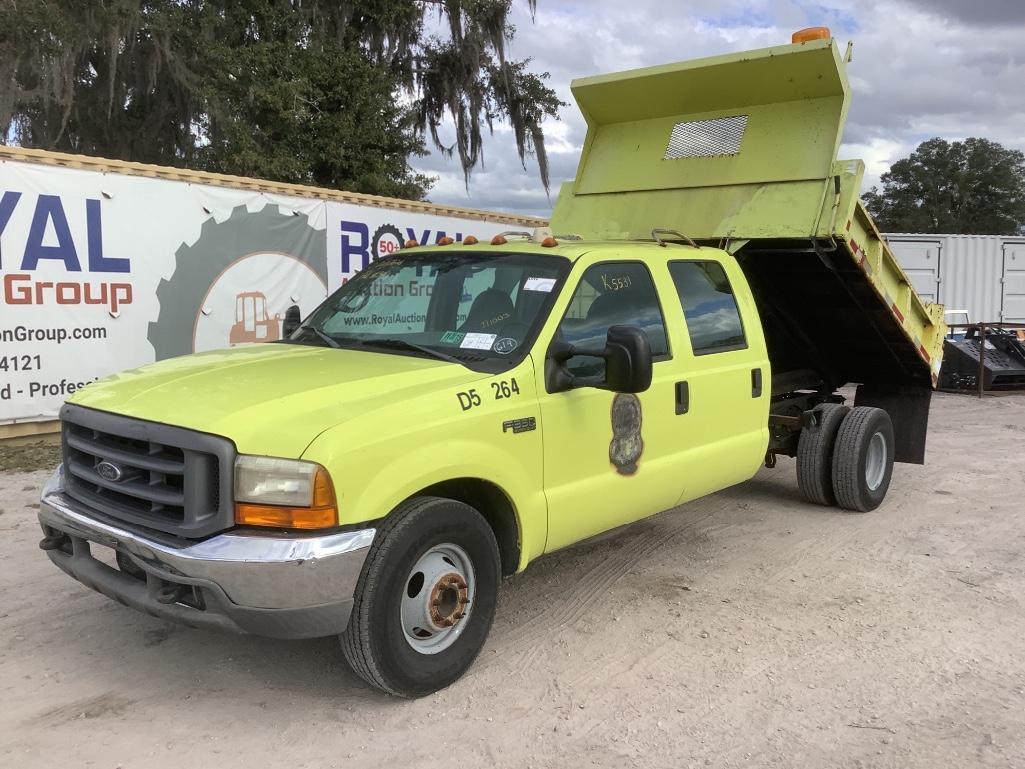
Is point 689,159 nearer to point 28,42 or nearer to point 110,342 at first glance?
point 110,342

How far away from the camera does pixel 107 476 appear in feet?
11.4

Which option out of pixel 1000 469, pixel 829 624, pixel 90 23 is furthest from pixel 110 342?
pixel 90 23

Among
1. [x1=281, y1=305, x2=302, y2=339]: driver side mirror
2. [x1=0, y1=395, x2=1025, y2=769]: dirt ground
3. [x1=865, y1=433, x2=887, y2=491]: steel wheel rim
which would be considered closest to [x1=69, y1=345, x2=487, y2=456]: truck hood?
[x1=281, y1=305, x2=302, y2=339]: driver side mirror

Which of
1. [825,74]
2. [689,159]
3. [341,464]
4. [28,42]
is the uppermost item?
[28,42]

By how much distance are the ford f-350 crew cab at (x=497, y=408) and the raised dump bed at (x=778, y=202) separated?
22 millimetres

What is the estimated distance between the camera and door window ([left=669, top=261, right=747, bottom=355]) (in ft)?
16.1

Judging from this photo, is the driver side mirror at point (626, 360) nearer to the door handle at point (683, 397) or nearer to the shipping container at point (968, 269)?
the door handle at point (683, 397)

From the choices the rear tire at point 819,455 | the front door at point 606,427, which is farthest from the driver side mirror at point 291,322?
the rear tire at point 819,455

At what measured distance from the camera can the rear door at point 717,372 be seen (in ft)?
15.7

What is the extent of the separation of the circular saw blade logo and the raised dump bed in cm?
428

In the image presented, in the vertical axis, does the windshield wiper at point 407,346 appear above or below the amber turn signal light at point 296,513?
above

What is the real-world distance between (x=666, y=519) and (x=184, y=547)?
3921 mm

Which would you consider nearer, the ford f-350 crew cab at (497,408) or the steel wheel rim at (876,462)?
the ford f-350 crew cab at (497,408)

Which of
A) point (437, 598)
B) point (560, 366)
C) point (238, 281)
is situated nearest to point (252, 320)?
point (238, 281)
